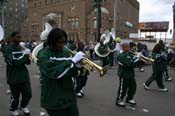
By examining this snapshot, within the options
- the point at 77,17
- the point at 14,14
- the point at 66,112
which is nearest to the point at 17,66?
the point at 66,112

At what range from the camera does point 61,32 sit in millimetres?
3574

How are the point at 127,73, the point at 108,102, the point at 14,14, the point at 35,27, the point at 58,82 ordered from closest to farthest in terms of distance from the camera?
the point at 58,82 < the point at 127,73 < the point at 108,102 < the point at 35,27 < the point at 14,14

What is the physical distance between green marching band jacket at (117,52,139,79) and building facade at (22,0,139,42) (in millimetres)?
47103

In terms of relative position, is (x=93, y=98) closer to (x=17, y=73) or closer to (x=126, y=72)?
(x=126, y=72)

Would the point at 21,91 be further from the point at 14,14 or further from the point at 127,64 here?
the point at 14,14

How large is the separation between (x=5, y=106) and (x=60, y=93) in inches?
160

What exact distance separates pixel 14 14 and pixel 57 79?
93704 mm

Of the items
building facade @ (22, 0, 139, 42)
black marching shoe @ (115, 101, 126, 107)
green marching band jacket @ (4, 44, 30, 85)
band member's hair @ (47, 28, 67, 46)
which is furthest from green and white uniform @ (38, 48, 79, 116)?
building facade @ (22, 0, 139, 42)

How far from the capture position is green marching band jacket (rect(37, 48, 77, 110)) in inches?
139

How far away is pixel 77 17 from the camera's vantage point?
67.2 m

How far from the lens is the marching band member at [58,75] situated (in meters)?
3.54

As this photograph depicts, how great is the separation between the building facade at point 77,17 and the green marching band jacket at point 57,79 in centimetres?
5059

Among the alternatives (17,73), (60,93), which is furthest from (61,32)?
(17,73)

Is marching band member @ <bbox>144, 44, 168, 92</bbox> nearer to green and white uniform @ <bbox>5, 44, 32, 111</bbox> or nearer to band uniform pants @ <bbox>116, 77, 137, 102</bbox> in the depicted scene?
band uniform pants @ <bbox>116, 77, 137, 102</bbox>
